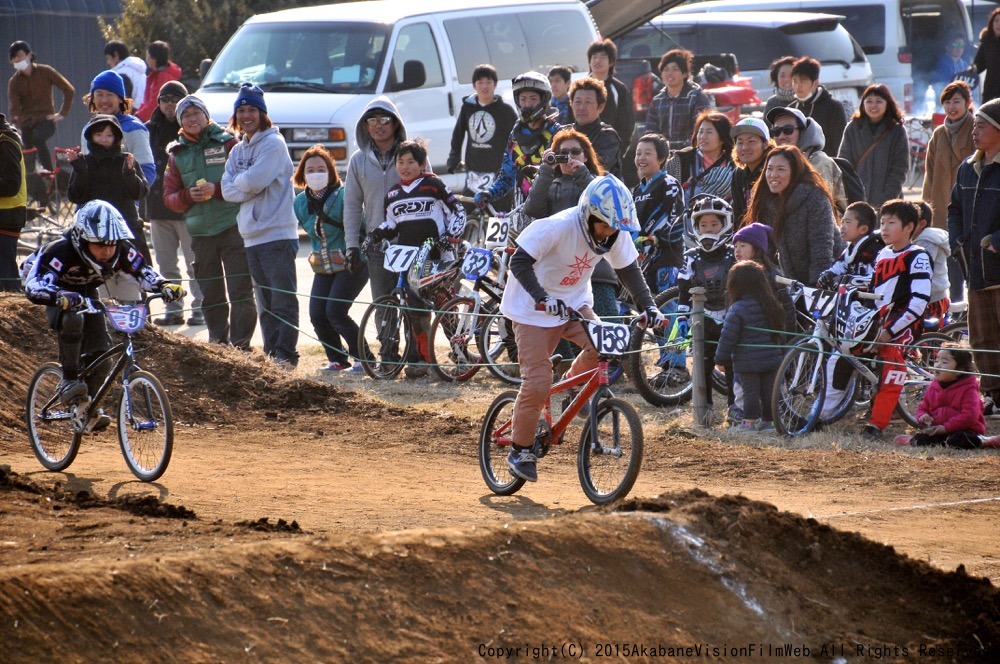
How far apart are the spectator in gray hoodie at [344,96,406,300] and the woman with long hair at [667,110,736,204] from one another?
8.83 feet

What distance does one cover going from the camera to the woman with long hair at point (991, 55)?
554 inches

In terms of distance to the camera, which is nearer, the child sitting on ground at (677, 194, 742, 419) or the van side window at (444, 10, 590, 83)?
the child sitting on ground at (677, 194, 742, 419)

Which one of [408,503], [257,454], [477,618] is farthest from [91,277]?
[477,618]

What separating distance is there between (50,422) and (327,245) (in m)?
3.62

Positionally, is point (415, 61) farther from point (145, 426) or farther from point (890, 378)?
point (145, 426)

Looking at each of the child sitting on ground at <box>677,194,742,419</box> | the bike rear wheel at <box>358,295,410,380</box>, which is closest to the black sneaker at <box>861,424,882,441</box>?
the child sitting on ground at <box>677,194,742,419</box>

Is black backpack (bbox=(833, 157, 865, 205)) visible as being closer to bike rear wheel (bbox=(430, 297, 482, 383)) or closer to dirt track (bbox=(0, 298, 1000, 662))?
dirt track (bbox=(0, 298, 1000, 662))

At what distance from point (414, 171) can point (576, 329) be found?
418cm

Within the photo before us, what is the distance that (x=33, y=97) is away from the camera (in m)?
19.0

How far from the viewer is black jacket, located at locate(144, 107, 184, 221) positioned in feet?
43.4

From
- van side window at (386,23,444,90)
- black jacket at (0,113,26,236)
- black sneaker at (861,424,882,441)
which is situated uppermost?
van side window at (386,23,444,90)

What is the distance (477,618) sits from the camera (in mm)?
5312

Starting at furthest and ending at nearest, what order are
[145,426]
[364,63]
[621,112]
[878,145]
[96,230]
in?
[364,63], [621,112], [878,145], [96,230], [145,426]

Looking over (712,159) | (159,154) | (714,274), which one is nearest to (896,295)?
(714,274)
